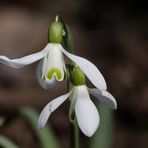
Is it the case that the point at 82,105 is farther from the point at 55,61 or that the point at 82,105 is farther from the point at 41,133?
the point at 41,133

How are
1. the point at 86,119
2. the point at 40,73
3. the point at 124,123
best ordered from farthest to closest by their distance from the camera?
the point at 124,123 < the point at 40,73 < the point at 86,119

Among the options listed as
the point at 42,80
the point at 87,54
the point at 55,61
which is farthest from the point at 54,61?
the point at 87,54

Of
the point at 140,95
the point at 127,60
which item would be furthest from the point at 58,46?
the point at 127,60

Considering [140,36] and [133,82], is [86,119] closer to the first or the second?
[133,82]

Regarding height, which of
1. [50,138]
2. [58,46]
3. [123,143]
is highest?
[58,46]

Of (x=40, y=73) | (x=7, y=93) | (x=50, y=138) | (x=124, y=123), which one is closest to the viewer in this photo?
(x=40, y=73)

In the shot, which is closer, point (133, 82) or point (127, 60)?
point (133, 82)

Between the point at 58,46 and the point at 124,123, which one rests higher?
the point at 58,46

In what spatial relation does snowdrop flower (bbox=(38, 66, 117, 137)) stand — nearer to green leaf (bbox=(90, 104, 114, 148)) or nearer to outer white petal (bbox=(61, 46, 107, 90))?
outer white petal (bbox=(61, 46, 107, 90))
